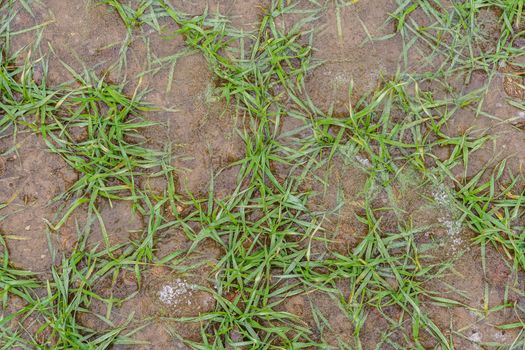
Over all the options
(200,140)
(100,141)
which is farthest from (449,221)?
(100,141)

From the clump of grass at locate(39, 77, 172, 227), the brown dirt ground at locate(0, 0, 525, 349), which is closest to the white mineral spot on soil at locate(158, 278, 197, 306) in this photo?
the brown dirt ground at locate(0, 0, 525, 349)

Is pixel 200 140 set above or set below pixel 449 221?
above

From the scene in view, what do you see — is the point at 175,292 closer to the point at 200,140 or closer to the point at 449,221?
the point at 200,140

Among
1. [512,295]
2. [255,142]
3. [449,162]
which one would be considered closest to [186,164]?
[255,142]

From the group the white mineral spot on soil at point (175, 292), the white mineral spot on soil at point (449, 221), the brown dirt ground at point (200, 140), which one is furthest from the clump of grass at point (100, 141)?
the white mineral spot on soil at point (449, 221)

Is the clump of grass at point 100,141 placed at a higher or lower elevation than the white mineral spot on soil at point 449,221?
higher

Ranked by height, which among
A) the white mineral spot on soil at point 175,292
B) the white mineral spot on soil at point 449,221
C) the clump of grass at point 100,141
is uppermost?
the clump of grass at point 100,141

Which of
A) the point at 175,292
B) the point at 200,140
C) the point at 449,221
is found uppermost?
the point at 200,140

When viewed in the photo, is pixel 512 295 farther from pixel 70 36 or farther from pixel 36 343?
pixel 70 36

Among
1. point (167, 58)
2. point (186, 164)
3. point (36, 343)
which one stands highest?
point (167, 58)

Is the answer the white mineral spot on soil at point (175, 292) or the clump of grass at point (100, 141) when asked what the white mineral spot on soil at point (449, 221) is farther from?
the clump of grass at point (100, 141)

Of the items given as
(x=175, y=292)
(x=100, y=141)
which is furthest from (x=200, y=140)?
(x=175, y=292)
